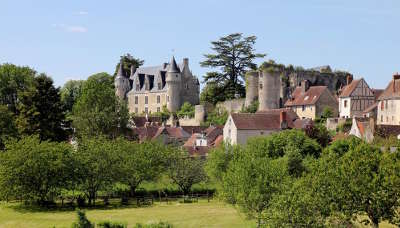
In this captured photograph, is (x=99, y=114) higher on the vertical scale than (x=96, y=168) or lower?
higher

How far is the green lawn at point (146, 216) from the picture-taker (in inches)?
1528

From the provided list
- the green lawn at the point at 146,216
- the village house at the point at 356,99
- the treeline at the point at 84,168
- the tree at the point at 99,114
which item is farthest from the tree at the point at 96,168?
the village house at the point at 356,99

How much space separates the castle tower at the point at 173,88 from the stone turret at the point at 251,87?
18259mm

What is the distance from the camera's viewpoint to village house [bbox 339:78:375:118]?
2655 inches

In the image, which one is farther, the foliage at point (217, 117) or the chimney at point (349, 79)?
the foliage at point (217, 117)

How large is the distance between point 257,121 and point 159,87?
35416mm

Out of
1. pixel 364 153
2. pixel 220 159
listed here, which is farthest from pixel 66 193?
pixel 364 153

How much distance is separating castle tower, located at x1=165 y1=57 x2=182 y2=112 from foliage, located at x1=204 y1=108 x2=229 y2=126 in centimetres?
971

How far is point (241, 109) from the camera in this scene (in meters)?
78.6

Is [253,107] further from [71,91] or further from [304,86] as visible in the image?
[71,91]

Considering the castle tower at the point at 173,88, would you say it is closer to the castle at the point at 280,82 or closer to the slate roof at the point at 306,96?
the castle at the point at 280,82

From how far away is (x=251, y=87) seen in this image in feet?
252

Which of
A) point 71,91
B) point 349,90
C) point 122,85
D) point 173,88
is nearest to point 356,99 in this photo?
point 349,90

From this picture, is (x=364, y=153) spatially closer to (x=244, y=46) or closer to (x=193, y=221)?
(x=193, y=221)
